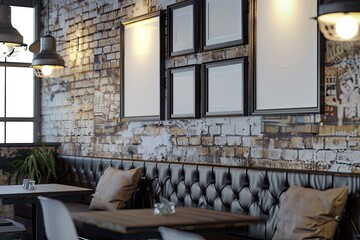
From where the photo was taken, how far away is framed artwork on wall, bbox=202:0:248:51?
206 inches

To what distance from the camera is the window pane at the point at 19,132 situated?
29.0ft

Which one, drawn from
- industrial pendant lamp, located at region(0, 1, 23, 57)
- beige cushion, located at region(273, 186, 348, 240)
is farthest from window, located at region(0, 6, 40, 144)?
beige cushion, located at region(273, 186, 348, 240)

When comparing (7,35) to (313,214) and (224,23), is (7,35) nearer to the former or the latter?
(224,23)

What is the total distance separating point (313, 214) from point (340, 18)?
1133mm

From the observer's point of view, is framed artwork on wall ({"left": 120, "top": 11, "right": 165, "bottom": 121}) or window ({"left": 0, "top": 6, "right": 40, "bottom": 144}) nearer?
framed artwork on wall ({"left": 120, "top": 11, "right": 165, "bottom": 121})

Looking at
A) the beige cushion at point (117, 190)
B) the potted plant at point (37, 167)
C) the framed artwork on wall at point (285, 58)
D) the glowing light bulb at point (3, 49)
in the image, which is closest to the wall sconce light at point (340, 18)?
the framed artwork on wall at point (285, 58)

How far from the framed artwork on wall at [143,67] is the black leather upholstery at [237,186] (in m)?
0.55

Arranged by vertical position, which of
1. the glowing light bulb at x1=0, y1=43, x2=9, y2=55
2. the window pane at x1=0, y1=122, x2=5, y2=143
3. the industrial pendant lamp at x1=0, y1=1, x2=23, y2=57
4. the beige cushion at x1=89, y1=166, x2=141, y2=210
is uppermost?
the industrial pendant lamp at x1=0, y1=1, x2=23, y2=57

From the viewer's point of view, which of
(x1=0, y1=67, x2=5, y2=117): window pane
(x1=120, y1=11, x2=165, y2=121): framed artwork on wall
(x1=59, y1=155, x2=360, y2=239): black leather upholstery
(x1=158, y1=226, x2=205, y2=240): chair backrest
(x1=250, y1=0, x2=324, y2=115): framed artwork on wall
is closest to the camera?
(x1=158, y1=226, x2=205, y2=240): chair backrest

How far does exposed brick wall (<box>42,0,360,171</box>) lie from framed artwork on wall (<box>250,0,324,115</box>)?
13 cm

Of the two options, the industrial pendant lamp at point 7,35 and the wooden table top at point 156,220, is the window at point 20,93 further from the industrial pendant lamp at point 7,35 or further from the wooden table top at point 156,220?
the wooden table top at point 156,220

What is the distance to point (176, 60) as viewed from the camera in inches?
239

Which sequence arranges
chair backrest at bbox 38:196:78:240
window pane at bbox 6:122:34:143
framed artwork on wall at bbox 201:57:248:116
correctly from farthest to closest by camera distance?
window pane at bbox 6:122:34:143, framed artwork on wall at bbox 201:57:248:116, chair backrest at bbox 38:196:78:240

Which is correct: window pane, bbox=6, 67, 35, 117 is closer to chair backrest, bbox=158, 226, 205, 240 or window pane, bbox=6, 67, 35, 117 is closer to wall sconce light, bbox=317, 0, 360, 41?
wall sconce light, bbox=317, 0, 360, 41
